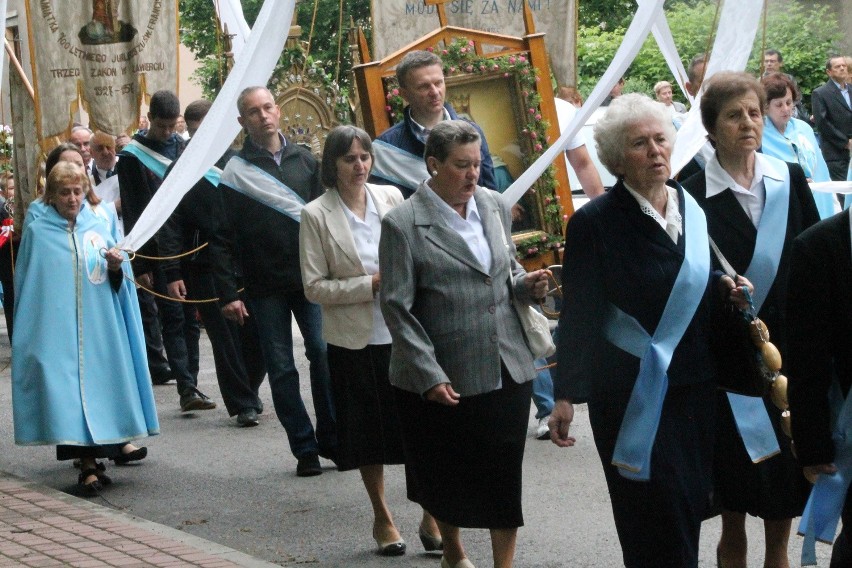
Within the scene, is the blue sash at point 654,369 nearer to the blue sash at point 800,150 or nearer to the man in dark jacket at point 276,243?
the blue sash at point 800,150

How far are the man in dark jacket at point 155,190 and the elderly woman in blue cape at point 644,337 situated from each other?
5.87 meters

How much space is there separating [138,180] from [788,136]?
4418mm

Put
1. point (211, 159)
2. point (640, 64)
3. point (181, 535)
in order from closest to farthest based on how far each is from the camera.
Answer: point (181, 535) → point (211, 159) → point (640, 64)

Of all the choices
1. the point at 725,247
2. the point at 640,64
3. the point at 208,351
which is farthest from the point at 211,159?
the point at 640,64

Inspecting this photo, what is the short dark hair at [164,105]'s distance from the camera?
1014 centimetres

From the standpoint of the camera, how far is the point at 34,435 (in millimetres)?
8070

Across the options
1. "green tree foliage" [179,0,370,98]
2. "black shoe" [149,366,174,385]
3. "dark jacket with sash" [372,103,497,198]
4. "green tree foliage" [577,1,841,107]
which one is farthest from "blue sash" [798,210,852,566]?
"green tree foliage" [179,0,370,98]

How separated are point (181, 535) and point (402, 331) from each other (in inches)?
74.2

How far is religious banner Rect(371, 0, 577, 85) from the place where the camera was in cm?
1202

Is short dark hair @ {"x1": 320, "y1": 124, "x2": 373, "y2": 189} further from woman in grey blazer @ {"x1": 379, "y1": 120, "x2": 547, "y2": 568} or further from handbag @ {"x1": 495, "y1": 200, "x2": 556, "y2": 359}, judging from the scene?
handbag @ {"x1": 495, "y1": 200, "x2": 556, "y2": 359}

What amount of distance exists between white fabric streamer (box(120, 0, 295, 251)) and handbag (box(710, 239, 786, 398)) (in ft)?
10.4

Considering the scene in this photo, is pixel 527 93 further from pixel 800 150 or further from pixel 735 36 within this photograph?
pixel 735 36

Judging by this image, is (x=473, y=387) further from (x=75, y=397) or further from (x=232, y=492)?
Answer: (x=75, y=397)

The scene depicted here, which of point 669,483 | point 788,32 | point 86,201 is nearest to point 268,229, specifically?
point 86,201
